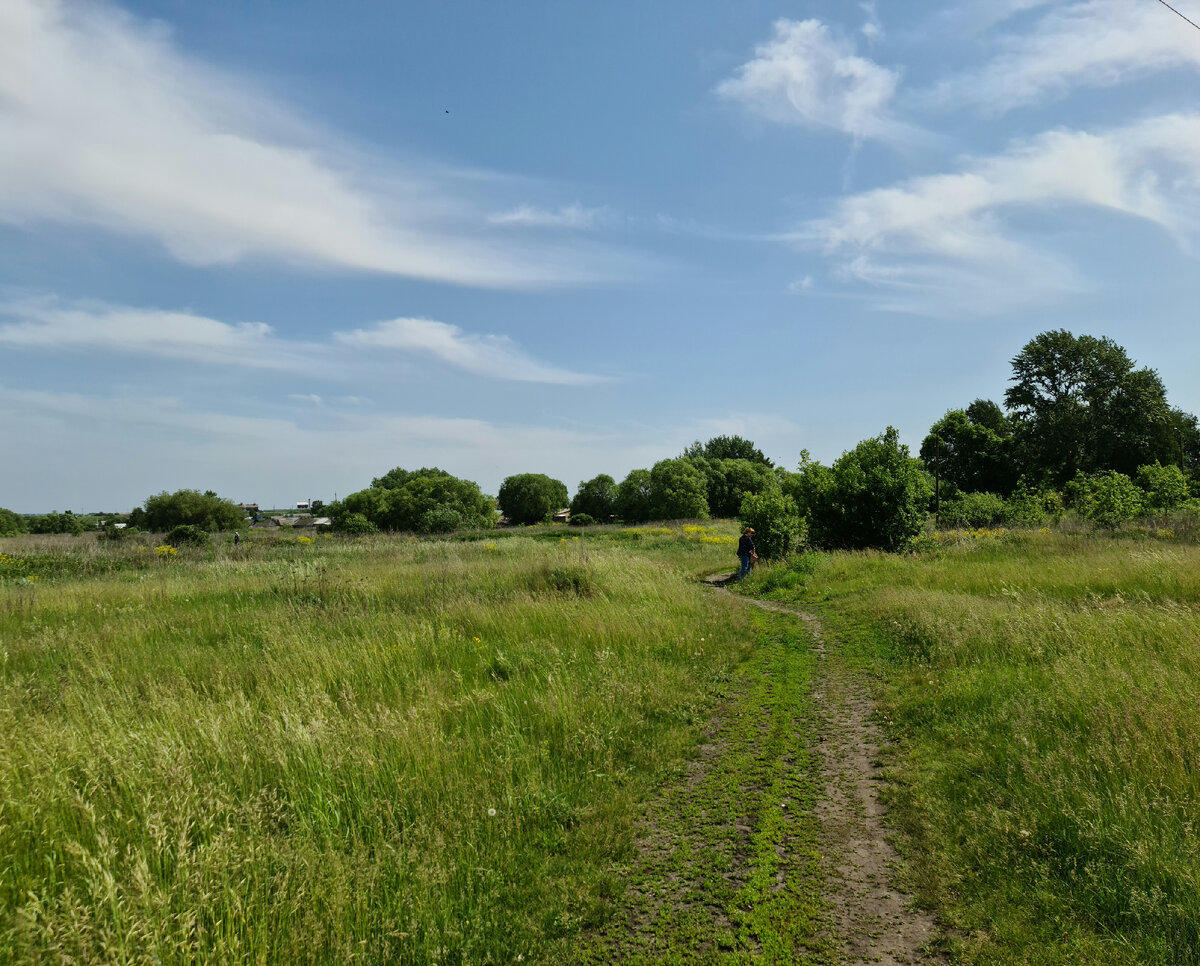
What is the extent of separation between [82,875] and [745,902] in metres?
3.88

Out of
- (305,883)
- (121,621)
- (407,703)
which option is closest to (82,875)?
(305,883)

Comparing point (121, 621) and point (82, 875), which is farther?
point (121, 621)

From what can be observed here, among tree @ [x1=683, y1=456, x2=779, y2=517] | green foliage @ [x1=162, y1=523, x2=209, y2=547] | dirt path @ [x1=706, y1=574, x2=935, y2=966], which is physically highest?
tree @ [x1=683, y1=456, x2=779, y2=517]

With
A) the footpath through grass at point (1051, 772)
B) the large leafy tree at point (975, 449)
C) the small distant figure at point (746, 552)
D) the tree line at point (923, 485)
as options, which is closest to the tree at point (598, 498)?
the tree line at point (923, 485)

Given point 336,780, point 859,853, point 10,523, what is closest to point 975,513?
point 859,853

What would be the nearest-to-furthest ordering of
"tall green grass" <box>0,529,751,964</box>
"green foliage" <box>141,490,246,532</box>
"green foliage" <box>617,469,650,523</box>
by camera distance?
"tall green grass" <box>0,529,751,964</box>, "green foliage" <box>141,490,246,532</box>, "green foliage" <box>617,469,650,523</box>

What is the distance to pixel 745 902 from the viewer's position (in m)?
3.77

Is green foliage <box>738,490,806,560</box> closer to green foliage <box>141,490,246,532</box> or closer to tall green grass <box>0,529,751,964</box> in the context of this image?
tall green grass <box>0,529,751,964</box>

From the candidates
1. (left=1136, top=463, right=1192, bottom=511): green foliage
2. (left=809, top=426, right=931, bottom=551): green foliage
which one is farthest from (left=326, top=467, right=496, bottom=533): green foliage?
(left=1136, top=463, right=1192, bottom=511): green foliage

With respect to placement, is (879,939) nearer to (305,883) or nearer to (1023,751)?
(1023,751)

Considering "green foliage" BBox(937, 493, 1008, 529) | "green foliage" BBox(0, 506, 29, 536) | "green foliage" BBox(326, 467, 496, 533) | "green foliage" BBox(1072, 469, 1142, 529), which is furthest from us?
"green foliage" BBox(326, 467, 496, 533)

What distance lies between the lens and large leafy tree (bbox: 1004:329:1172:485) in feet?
175

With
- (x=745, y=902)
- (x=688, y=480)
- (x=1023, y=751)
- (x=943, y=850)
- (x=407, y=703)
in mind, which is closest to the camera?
(x=745, y=902)

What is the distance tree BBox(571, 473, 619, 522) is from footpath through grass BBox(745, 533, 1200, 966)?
72389 mm
